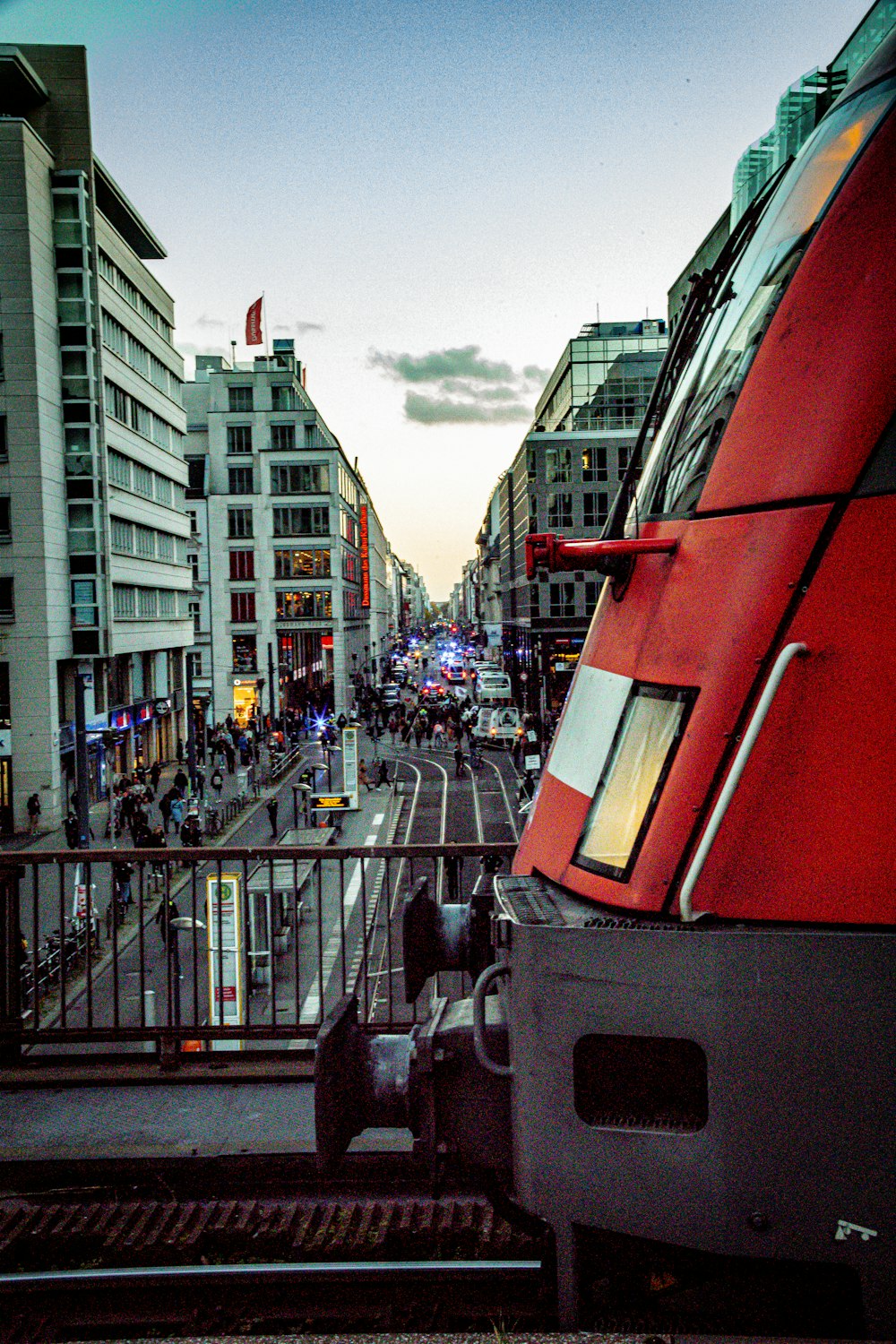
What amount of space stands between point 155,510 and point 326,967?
32.1 m

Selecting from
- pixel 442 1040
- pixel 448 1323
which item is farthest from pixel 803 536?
pixel 448 1323

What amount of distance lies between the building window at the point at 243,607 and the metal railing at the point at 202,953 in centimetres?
4265

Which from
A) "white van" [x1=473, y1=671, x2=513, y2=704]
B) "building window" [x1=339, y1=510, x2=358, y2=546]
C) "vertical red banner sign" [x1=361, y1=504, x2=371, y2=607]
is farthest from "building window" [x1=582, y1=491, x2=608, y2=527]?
"vertical red banner sign" [x1=361, y1=504, x2=371, y2=607]

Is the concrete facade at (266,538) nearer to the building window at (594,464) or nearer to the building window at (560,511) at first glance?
the building window at (560,511)

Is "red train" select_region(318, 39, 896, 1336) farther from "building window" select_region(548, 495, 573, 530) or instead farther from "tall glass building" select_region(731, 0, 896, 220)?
"building window" select_region(548, 495, 573, 530)

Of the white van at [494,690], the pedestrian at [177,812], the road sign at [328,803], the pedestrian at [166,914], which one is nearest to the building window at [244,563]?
the white van at [494,690]

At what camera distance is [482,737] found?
5012 cm

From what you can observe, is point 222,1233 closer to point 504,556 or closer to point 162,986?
point 162,986

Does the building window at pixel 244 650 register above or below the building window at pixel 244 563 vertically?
below

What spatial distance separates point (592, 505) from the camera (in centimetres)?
6450

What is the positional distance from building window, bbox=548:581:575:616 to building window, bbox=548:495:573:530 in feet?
14.6

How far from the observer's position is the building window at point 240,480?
6900 cm

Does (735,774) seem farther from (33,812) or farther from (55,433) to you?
(55,433)

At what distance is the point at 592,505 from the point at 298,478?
2186 cm
